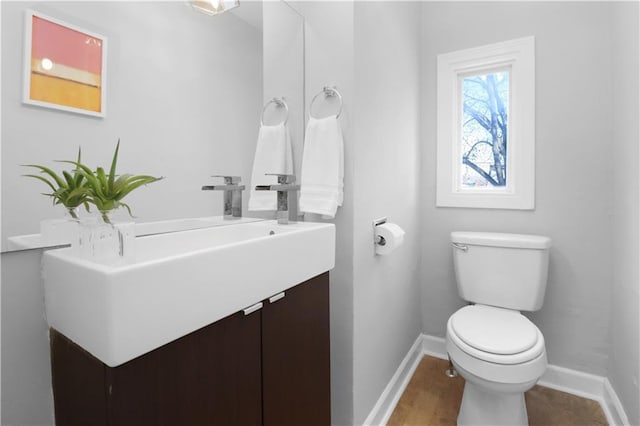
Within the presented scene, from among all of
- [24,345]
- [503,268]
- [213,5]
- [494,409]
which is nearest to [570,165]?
[503,268]

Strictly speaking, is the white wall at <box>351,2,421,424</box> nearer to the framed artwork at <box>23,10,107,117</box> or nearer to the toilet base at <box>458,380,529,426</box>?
the toilet base at <box>458,380,529,426</box>

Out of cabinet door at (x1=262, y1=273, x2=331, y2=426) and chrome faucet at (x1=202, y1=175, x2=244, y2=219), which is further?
chrome faucet at (x1=202, y1=175, x2=244, y2=219)

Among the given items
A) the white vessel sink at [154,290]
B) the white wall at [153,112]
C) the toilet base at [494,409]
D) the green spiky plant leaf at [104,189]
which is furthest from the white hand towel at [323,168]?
the toilet base at [494,409]

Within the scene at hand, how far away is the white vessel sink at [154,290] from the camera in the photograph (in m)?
0.51

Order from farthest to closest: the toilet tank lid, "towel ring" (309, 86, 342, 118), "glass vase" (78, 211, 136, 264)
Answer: the toilet tank lid < "towel ring" (309, 86, 342, 118) < "glass vase" (78, 211, 136, 264)

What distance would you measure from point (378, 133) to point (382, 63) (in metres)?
0.33

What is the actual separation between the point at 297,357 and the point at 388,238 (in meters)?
0.64

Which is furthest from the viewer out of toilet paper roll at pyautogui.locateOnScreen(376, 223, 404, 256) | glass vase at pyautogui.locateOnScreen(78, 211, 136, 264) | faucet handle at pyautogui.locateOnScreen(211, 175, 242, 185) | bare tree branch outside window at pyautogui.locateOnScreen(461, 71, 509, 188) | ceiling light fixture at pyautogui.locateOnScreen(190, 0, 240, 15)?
bare tree branch outside window at pyautogui.locateOnScreen(461, 71, 509, 188)

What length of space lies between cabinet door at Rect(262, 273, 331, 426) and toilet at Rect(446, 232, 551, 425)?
64 cm

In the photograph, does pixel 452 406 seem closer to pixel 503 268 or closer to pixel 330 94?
pixel 503 268

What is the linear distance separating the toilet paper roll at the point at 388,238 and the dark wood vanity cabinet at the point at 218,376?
1.44 feet

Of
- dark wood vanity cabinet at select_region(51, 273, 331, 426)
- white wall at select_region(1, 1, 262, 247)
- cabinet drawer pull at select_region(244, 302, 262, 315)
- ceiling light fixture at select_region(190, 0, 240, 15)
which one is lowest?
dark wood vanity cabinet at select_region(51, 273, 331, 426)

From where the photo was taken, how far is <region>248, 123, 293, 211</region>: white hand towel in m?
1.24

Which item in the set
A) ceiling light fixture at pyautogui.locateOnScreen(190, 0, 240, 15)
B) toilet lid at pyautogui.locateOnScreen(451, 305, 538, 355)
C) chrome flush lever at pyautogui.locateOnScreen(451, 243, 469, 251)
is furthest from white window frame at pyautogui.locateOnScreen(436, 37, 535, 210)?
ceiling light fixture at pyautogui.locateOnScreen(190, 0, 240, 15)
